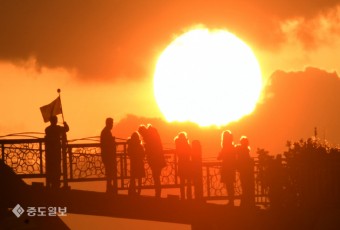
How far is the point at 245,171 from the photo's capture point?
79.4 feet

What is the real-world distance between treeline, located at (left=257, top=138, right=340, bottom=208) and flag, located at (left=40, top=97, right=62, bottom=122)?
7192mm

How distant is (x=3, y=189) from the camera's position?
26047 mm

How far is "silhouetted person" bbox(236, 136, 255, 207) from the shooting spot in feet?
79.5

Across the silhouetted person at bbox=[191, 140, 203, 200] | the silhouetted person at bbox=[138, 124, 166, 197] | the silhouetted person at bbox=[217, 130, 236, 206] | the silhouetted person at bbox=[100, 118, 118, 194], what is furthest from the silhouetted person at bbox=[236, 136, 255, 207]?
the silhouetted person at bbox=[100, 118, 118, 194]

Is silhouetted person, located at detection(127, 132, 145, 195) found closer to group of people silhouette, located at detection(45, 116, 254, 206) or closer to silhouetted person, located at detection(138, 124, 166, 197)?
group of people silhouette, located at detection(45, 116, 254, 206)

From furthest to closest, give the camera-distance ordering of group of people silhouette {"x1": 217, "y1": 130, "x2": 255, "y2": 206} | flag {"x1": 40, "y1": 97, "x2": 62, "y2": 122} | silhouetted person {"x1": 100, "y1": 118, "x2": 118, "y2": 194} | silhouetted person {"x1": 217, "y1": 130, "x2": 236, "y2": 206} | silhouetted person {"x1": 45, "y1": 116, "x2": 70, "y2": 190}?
flag {"x1": 40, "y1": 97, "x2": 62, "y2": 122} → silhouetted person {"x1": 217, "y1": 130, "x2": 236, "y2": 206} → group of people silhouette {"x1": 217, "y1": 130, "x2": 255, "y2": 206} → silhouetted person {"x1": 45, "y1": 116, "x2": 70, "y2": 190} → silhouetted person {"x1": 100, "y1": 118, "x2": 118, "y2": 194}

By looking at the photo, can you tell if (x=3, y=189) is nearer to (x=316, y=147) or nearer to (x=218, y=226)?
(x=218, y=226)

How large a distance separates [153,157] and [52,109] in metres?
7.96

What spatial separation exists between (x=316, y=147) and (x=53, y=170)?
21.2 m

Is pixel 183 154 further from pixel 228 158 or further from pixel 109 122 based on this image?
pixel 109 122

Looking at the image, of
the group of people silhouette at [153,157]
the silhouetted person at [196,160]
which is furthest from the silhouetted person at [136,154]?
the silhouetted person at [196,160]

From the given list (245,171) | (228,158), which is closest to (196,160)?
(228,158)

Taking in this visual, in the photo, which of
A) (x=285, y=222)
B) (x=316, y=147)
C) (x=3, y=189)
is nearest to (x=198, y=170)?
(x=285, y=222)

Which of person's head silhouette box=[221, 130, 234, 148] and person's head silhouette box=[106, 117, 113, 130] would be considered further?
person's head silhouette box=[221, 130, 234, 148]
